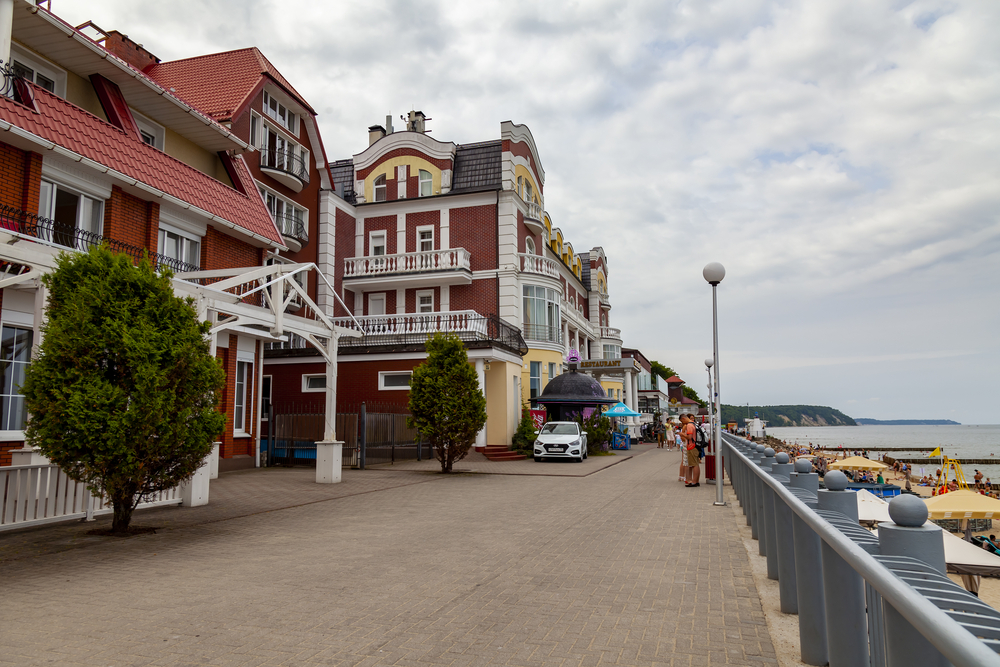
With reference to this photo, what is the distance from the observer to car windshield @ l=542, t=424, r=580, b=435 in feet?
81.1

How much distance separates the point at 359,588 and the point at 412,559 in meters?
1.30

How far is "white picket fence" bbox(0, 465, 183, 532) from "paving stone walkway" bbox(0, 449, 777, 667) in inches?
10.3

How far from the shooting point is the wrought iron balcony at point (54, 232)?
1201 cm

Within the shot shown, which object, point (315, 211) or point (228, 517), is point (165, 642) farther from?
point (315, 211)

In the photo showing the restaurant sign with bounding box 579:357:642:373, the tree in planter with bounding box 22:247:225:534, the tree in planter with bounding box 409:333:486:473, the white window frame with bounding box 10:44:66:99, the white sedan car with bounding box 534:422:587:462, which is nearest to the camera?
the tree in planter with bounding box 22:247:225:534

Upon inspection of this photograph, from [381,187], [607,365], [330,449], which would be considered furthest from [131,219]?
[607,365]

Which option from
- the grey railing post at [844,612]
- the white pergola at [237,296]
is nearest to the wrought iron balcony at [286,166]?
the white pergola at [237,296]

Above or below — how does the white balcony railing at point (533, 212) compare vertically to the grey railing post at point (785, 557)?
above

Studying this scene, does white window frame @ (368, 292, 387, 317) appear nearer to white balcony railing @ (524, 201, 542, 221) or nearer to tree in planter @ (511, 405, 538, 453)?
white balcony railing @ (524, 201, 542, 221)

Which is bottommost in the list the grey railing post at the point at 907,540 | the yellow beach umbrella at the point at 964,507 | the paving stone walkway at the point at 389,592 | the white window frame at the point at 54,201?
the yellow beach umbrella at the point at 964,507

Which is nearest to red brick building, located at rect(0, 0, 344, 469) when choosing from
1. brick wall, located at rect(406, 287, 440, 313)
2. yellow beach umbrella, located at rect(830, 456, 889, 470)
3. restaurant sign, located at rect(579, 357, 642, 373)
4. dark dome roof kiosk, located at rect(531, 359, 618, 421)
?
brick wall, located at rect(406, 287, 440, 313)

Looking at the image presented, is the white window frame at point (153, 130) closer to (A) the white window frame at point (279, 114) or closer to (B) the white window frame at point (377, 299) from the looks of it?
(A) the white window frame at point (279, 114)

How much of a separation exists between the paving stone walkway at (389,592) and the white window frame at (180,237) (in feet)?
25.7

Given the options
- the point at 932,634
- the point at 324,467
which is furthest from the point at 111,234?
the point at 932,634
